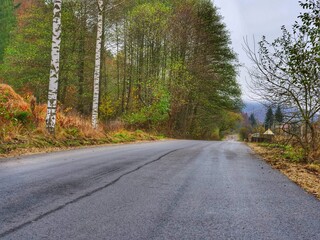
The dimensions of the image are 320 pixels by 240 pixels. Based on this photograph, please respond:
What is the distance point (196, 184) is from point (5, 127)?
7.79 meters

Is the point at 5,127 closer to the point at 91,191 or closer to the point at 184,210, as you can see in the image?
the point at 91,191

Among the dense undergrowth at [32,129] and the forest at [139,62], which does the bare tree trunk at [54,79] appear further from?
the forest at [139,62]

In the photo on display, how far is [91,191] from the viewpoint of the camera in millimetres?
4488

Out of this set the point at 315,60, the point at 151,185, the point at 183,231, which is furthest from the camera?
the point at 315,60

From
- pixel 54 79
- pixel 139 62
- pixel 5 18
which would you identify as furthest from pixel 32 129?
pixel 5 18

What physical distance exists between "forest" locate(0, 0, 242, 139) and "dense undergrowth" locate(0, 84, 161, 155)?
788cm

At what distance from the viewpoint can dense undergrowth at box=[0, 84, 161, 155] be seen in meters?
10.1

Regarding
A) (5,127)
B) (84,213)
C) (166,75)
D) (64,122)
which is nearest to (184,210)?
(84,213)

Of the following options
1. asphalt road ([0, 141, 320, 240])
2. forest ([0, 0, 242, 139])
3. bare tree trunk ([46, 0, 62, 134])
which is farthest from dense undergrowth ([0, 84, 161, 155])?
forest ([0, 0, 242, 139])

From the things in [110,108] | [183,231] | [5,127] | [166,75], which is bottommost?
[183,231]

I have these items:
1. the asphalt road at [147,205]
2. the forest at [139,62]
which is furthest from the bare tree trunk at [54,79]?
the forest at [139,62]

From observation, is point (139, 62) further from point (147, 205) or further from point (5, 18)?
point (147, 205)

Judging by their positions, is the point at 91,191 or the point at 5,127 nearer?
the point at 91,191

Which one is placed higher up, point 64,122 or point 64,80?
point 64,80
